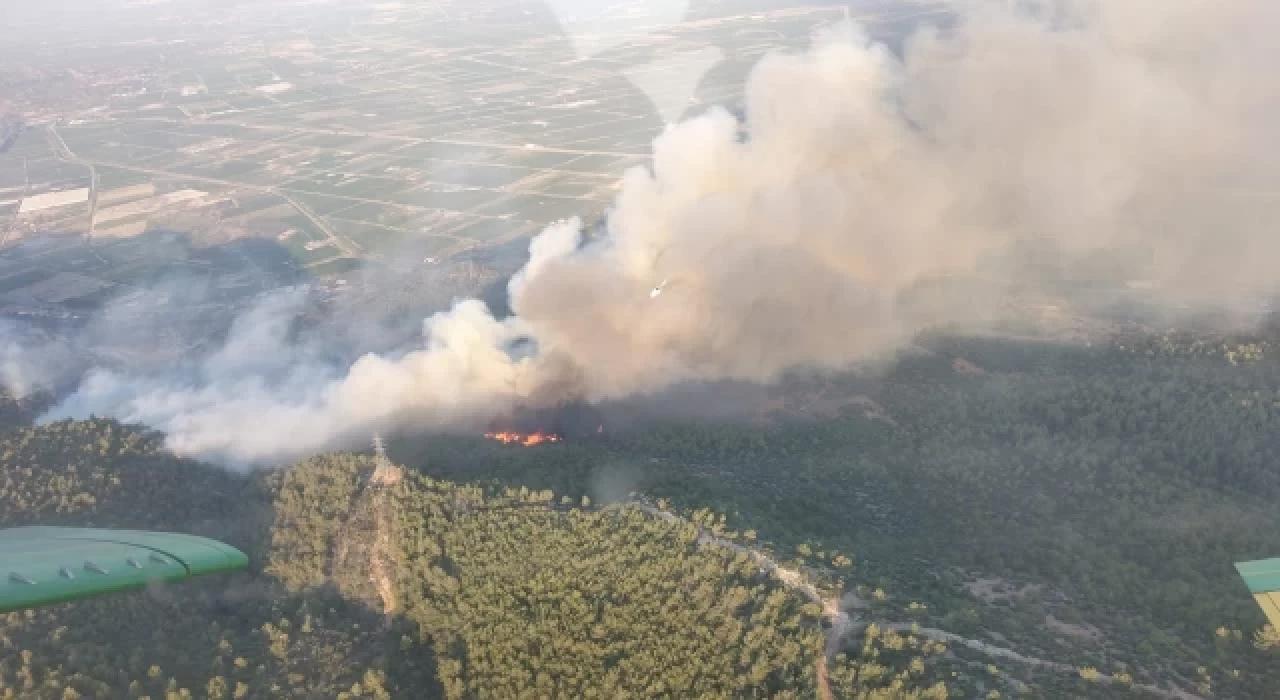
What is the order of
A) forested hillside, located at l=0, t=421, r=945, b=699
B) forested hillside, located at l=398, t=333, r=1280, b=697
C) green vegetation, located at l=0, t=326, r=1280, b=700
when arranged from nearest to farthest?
forested hillside, located at l=0, t=421, r=945, b=699
green vegetation, located at l=0, t=326, r=1280, b=700
forested hillside, located at l=398, t=333, r=1280, b=697

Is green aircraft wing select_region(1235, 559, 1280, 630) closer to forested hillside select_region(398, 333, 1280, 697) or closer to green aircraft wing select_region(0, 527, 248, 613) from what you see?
forested hillside select_region(398, 333, 1280, 697)

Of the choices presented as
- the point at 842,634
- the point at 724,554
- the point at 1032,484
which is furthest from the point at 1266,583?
the point at 1032,484

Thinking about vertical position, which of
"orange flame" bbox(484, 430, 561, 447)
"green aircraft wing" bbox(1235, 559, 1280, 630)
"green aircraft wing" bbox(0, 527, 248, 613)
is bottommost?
"orange flame" bbox(484, 430, 561, 447)

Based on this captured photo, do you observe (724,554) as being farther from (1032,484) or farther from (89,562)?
(89,562)

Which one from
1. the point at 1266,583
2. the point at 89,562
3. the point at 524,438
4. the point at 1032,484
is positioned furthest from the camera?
the point at 524,438

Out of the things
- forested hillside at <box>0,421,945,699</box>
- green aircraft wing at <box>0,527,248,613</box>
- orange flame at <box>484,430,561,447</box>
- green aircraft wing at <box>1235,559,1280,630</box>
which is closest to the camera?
green aircraft wing at <box>0,527,248,613</box>

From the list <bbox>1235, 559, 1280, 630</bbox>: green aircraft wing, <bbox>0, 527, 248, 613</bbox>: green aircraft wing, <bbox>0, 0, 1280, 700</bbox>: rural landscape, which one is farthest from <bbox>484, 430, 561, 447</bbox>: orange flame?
<bbox>1235, 559, 1280, 630</bbox>: green aircraft wing

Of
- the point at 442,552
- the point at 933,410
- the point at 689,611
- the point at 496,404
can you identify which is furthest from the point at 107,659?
the point at 933,410
